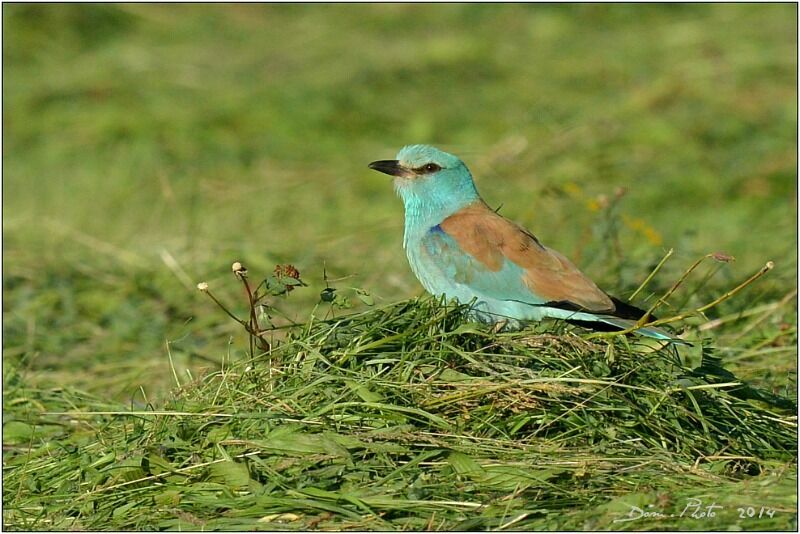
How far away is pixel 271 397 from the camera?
153 inches

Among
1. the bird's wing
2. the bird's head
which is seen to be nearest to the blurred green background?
the bird's wing

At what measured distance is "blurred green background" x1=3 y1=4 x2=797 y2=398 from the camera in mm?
6195

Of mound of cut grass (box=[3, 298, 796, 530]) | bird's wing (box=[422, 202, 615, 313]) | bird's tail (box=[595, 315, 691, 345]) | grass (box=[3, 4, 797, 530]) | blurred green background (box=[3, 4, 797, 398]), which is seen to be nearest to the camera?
mound of cut grass (box=[3, 298, 796, 530])

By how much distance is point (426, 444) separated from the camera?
3.72m

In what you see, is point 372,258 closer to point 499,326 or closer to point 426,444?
point 499,326

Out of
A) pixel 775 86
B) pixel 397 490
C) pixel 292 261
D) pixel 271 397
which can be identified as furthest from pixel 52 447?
pixel 775 86

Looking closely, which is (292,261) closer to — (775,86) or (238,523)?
(238,523)

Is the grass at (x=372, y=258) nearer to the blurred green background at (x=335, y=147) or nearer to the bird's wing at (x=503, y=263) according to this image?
the blurred green background at (x=335, y=147)

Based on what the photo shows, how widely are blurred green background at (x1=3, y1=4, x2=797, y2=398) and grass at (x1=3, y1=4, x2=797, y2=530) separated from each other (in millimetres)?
29

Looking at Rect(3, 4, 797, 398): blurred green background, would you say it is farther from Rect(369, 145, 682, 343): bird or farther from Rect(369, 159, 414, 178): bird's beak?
Rect(369, 159, 414, 178): bird's beak

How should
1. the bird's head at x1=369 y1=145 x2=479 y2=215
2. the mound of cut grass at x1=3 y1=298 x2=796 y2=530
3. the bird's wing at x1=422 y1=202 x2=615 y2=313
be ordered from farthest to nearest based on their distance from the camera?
1. the bird's head at x1=369 y1=145 x2=479 y2=215
2. the bird's wing at x1=422 y1=202 x2=615 y2=313
3. the mound of cut grass at x1=3 y1=298 x2=796 y2=530

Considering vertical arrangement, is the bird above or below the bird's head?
below

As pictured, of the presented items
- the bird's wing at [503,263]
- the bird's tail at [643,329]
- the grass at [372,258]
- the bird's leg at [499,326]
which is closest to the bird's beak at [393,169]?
the bird's wing at [503,263]

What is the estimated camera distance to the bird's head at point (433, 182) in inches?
197
